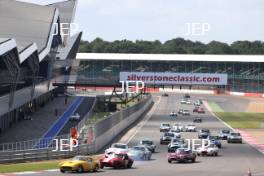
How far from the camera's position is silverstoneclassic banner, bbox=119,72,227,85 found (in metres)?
125

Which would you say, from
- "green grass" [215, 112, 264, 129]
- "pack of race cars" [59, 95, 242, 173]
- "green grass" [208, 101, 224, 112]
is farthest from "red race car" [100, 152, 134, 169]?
"green grass" [208, 101, 224, 112]

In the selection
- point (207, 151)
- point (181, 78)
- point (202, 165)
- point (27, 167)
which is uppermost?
point (181, 78)

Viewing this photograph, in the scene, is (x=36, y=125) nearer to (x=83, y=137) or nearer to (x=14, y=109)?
(x=14, y=109)

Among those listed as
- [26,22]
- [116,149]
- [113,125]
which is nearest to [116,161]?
[116,149]

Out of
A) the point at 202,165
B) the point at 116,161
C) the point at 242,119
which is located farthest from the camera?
the point at 242,119

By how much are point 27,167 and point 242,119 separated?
82846mm

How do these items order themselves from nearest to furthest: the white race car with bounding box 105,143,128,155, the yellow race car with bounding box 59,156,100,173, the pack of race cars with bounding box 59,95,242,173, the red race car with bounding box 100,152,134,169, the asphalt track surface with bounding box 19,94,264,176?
the yellow race car with bounding box 59,156,100,173 → the pack of race cars with bounding box 59,95,242,173 → the asphalt track surface with bounding box 19,94,264,176 → the red race car with bounding box 100,152,134,169 → the white race car with bounding box 105,143,128,155

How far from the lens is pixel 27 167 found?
48.0 m

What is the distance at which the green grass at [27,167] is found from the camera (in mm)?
45772

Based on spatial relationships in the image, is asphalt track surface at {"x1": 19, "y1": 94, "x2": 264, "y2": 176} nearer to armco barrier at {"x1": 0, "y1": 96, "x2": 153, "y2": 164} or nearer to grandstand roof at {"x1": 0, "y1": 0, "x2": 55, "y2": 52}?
armco barrier at {"x1": 0, "y1": 96, "x2": 153, "y2": 164}

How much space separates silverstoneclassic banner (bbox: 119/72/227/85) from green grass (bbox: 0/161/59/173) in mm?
72203

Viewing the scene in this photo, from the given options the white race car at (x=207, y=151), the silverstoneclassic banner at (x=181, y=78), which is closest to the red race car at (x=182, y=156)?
the white race car at (x=207, y=151)

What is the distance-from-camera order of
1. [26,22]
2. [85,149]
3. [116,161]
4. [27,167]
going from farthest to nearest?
[26,22], [85,149], [116,161], [27,167]

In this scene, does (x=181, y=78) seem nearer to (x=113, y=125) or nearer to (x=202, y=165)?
(x=113, y=125)
